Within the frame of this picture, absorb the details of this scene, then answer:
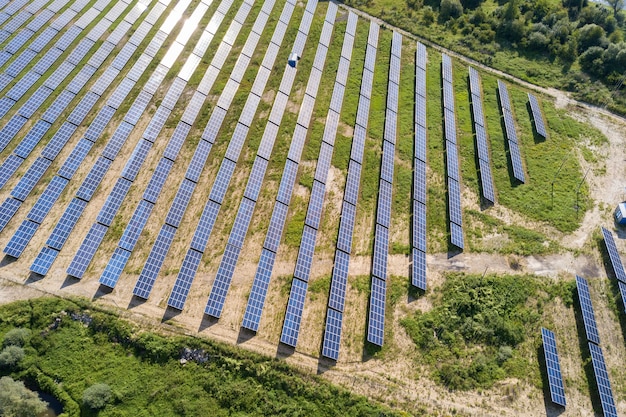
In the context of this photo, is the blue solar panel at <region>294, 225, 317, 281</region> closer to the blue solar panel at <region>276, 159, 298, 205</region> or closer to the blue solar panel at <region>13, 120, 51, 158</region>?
the blue solar panel at <region>276, 159, 298, 205</region>

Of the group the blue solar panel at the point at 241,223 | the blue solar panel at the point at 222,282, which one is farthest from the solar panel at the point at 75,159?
the blue solar panel at the point at 222,282

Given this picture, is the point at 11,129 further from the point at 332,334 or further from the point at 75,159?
the point at 332,334

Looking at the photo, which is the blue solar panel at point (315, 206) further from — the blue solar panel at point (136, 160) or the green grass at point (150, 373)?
the blue solar panel at point (136, 160)

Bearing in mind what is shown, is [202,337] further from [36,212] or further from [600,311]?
[600,311]

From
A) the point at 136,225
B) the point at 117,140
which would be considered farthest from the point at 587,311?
the point at 117,140

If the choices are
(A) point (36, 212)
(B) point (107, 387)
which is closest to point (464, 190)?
(B) point (107, 387)

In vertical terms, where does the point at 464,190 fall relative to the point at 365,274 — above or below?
above

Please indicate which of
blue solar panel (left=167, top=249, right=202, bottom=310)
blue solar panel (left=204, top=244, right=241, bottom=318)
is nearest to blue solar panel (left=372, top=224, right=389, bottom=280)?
blue solar panel (left=204, top=244, right=241, bottom=318)
